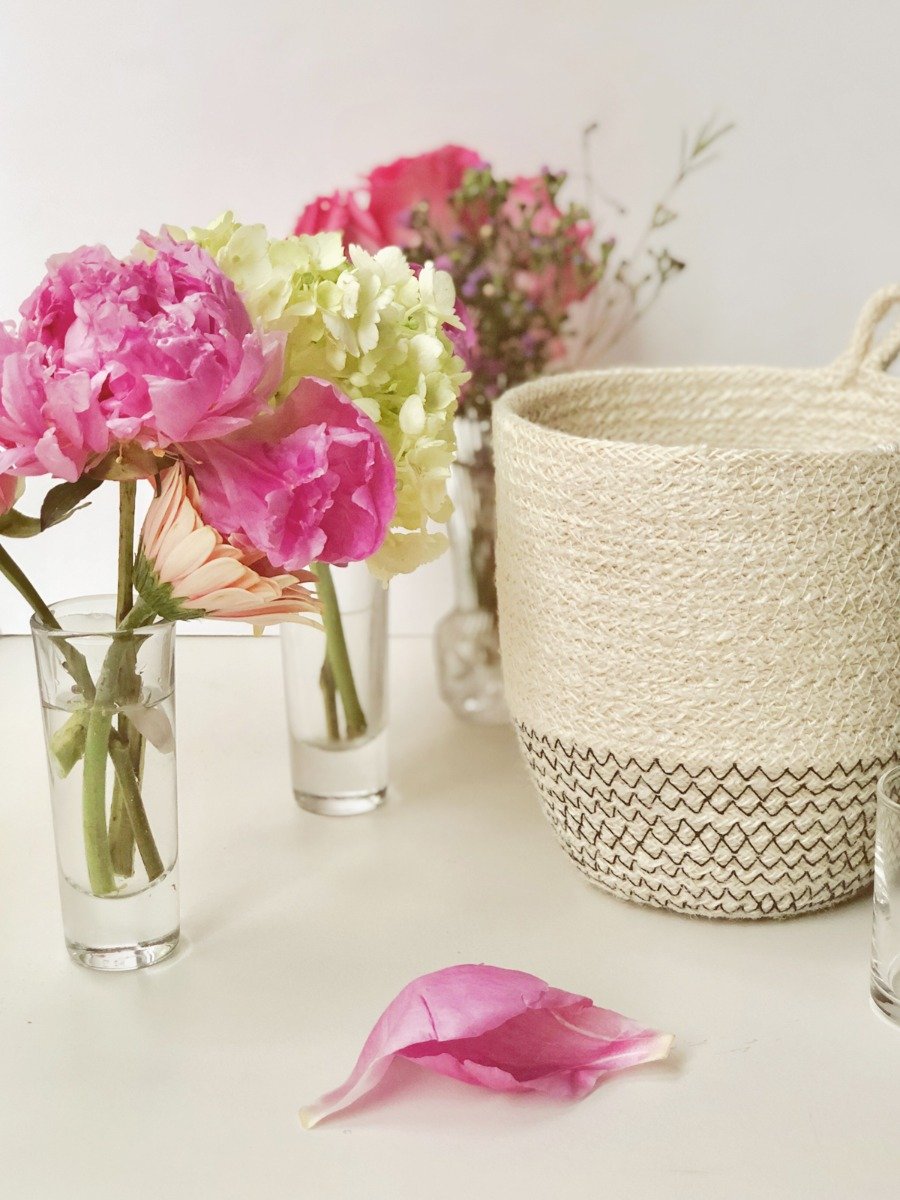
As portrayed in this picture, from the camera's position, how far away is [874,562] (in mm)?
614

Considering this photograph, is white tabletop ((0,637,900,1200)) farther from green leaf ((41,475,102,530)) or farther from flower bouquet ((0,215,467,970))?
green leaf ((41,475,102,530))

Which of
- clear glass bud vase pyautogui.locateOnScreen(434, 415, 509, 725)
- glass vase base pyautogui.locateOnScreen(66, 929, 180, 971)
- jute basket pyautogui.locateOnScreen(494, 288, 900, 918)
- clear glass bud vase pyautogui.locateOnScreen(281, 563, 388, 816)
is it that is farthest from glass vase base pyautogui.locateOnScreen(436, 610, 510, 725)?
glass vase base pyautogui.locateOnScreen(66, 929, 180, 971)

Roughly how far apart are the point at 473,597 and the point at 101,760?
0.38 meters

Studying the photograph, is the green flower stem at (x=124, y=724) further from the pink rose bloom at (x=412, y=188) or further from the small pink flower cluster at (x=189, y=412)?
the pink rose bloom at (x=412, y=188)

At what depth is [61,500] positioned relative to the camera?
58 cm

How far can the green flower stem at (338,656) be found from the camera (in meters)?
0.78

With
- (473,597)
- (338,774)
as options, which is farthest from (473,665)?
(338,774)

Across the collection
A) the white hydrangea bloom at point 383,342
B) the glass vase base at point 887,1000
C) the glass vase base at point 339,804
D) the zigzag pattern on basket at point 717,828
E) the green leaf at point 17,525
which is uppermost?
the white hydrangea bloom at point 383,342

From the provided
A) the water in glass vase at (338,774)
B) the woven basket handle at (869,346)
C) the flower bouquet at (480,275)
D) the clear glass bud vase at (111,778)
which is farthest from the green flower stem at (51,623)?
the woven basket handle at (869,346)

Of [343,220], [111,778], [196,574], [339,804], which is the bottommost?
[339,804]

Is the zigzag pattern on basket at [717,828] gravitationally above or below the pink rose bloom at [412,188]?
below

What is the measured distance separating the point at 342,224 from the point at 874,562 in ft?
1.38

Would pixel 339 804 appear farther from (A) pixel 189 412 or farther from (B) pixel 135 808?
(A) pixel 189 412

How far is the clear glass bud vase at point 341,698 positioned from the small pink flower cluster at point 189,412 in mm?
212
